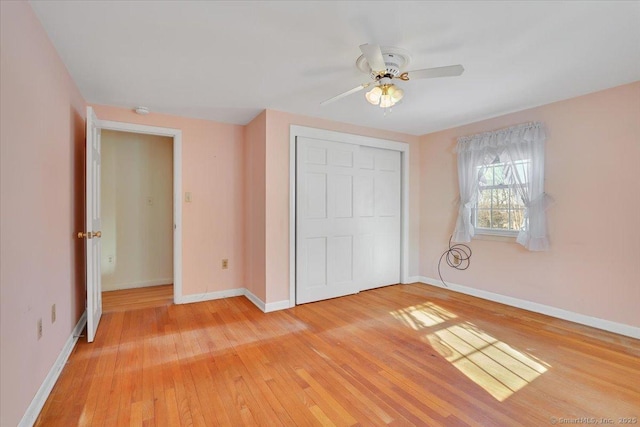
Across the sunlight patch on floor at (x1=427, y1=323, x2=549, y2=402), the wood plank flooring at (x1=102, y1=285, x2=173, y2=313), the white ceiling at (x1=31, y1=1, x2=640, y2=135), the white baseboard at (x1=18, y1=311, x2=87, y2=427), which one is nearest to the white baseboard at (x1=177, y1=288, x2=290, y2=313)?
the wood plank flooring at (x1=102, y1=285, x2=173, y2=313)

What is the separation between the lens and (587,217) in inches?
118

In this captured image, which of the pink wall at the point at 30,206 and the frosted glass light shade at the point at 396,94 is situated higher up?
the frosted glass light shade at the point at 396,94

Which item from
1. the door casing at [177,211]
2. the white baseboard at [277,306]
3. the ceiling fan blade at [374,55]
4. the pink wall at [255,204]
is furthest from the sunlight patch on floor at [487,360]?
the door casing at [177,211]

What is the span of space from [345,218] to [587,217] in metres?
2.54

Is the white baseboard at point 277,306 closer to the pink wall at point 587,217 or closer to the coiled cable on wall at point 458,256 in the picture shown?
the coiled cable on wall at point 458,256

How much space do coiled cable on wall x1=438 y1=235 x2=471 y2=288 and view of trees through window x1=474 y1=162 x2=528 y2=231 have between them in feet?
1.21

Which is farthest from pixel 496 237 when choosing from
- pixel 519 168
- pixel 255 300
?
pixel 255 300

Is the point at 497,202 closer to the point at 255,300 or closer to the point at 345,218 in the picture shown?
the point at 345,218

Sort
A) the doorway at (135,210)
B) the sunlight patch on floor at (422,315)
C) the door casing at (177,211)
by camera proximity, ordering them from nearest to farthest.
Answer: the sunlight patch on floor at (422,315) < the door casing at (177,211) < the doorway at (135,210)

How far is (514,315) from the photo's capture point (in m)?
3.27

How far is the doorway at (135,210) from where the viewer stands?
4.21m

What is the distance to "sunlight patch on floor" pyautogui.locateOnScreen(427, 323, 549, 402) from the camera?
2.02m

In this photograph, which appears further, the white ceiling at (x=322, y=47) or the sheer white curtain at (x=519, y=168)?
the sheer white curtain at (x=519, y=168)

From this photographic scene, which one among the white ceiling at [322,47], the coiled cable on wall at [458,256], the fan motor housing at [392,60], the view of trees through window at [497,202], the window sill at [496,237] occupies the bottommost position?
the coiled cable on wall at [458,256]
